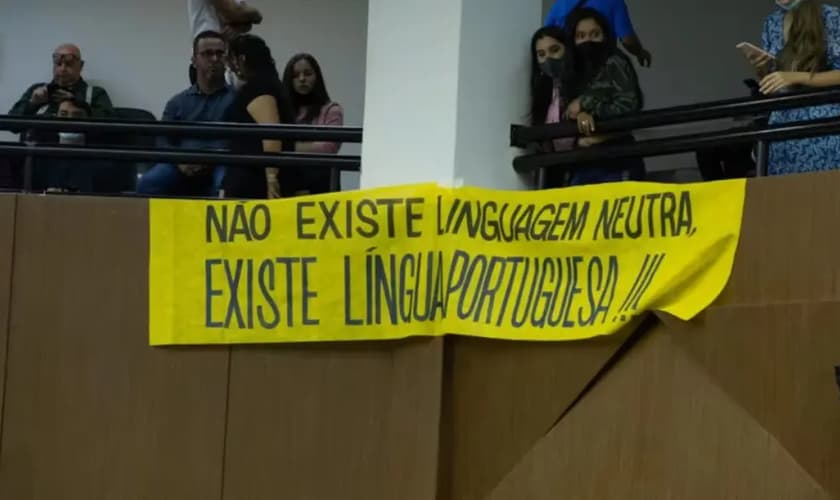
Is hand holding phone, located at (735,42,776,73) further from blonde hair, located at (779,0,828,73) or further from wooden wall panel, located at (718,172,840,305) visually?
wooden wall panel, located at (718,172,840,305)

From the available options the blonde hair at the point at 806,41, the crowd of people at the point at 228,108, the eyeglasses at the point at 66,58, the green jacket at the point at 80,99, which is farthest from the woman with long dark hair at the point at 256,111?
the blonde hair at the point at 806,41

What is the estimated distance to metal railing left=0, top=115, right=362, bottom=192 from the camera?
4.22 m

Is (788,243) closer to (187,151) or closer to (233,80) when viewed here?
(187,151)

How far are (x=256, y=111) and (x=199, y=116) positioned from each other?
34 cm

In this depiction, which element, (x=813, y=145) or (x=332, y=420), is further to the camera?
(x=332, y=420)

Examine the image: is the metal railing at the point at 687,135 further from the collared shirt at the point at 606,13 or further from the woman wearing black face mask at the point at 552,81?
the collared shirt at the point at 606,13

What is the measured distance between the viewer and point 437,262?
3.79 m

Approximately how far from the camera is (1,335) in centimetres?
400

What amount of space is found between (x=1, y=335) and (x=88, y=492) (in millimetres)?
487

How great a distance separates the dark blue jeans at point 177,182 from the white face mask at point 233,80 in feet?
0.90

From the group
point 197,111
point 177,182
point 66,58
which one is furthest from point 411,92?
point 66,58

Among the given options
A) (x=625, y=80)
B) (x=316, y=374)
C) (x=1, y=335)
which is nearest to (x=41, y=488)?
(x=1, y=335)

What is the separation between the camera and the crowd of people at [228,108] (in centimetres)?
443

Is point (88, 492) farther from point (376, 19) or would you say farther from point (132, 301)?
point (376, 19)
